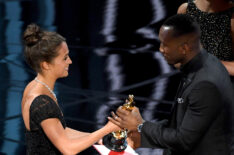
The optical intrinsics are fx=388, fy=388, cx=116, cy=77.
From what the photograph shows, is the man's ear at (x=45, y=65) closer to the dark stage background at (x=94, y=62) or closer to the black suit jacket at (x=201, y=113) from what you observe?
the black suit jacket at (x=201, y=113)

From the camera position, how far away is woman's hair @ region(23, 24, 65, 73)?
2.38 m

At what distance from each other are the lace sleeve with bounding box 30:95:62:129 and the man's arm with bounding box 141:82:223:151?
650mm

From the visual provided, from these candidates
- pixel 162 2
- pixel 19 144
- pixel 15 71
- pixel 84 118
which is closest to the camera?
pixel 19 144

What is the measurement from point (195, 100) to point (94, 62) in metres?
4.30

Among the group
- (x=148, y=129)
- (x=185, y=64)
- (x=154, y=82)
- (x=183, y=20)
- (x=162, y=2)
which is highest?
(x=183, y=20)

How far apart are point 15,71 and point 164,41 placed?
4.17 m

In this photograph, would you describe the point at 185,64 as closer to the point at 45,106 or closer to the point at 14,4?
the point at 45,106

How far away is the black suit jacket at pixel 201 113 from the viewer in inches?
76.3

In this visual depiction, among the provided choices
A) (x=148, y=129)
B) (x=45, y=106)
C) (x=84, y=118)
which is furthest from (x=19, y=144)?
(x=148, y=129)

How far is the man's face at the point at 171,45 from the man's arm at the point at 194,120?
212mm

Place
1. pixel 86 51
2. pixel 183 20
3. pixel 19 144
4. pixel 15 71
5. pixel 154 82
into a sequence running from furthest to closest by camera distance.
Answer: pixel 86 51 < pixel 15 71 < pixel 154 82 < pixel 19 144 < pixel 183 20

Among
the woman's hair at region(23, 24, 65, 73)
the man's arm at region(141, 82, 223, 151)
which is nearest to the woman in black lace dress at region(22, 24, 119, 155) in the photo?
the woman's hair at region(23, 24, 65, 73)

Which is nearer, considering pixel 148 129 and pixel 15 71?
pixel 148 129

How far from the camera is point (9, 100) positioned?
4949 mm
